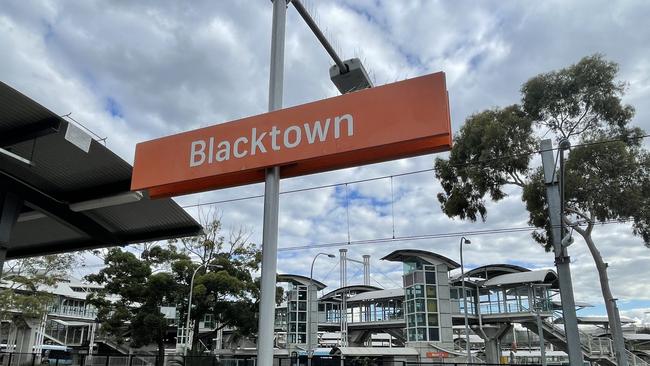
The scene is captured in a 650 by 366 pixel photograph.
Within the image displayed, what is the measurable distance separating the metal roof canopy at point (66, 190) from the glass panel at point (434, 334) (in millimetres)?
26659

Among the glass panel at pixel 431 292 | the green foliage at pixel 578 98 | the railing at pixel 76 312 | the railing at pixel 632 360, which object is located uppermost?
the green foliage at pixel 578 98

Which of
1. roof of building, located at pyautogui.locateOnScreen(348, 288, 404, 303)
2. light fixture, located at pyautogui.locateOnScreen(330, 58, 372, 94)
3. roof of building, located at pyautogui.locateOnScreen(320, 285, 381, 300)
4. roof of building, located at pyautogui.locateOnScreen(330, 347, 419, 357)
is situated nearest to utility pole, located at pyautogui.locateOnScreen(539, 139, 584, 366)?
light fixture, located at pyautogui.locateOnScreen(330, 58, 372, 94)

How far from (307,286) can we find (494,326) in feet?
69.9

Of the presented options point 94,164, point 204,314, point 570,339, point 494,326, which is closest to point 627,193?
point 570,339

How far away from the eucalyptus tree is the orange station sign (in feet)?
46.3

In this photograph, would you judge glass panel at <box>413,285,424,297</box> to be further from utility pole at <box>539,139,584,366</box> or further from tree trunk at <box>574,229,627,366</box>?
utility pole at <box>539,139,584,366</box>

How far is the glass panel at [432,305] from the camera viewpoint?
37.6 m

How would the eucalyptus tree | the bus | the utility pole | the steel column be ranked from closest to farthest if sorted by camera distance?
the utility pole < the steel column < the eucalyptus tree < the bus

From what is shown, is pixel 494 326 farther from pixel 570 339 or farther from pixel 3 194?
pixel 3 194

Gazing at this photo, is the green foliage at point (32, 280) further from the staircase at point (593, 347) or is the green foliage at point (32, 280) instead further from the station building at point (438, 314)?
the staircase at point (593, 347)

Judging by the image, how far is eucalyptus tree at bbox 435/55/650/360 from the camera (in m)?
18.4

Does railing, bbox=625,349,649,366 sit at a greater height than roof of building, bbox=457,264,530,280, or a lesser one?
lesser

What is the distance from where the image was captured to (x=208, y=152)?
4578 millimetres

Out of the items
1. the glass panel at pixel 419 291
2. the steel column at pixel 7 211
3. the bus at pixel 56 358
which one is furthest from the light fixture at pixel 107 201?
the glass panel at pixel 419 291
